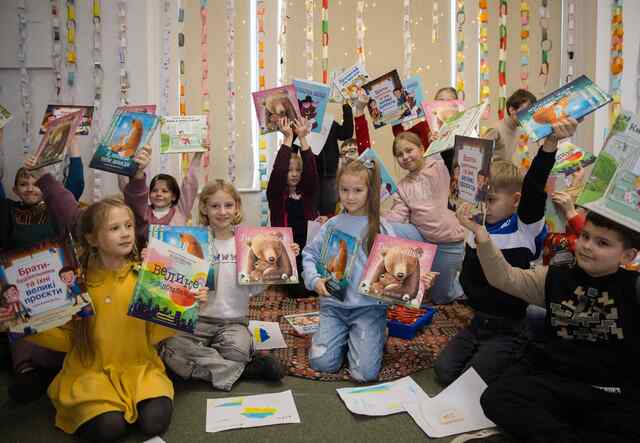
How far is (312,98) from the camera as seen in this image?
3195 millimetres

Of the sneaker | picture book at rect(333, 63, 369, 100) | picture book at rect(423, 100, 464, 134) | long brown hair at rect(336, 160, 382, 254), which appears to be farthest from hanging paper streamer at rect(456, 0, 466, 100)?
the sneaker

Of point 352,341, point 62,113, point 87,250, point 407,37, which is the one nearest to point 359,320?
point 352,341

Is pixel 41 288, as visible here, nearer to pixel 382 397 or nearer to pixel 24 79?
pixel 382 397

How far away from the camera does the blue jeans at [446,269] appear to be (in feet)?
10.7

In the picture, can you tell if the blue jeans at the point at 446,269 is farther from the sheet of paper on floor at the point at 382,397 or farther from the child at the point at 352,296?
the sheet of paper on floor at the point at 382,397

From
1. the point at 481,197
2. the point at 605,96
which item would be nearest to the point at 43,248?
the point at 481,197

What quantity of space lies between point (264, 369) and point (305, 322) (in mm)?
704

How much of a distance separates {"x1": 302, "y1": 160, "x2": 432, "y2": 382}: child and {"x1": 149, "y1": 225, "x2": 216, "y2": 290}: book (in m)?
0.57

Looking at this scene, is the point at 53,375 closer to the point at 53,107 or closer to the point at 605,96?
the point at 53,107

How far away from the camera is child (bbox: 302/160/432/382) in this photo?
7.58 ft

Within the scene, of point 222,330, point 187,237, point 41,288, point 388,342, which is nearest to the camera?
point 41,288

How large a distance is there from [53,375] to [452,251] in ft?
7.80

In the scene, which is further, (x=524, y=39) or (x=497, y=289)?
(x=524, y=39)

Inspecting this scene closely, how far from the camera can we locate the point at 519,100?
3.24 m
